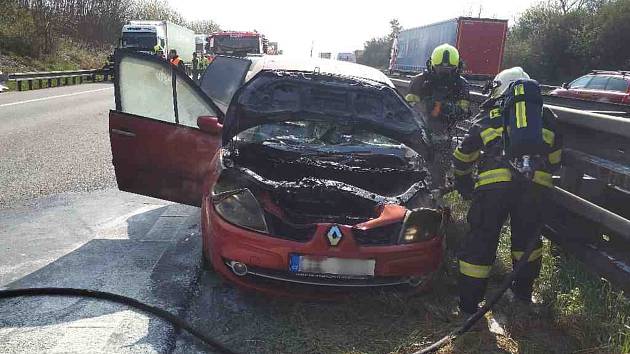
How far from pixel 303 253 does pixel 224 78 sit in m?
4.28

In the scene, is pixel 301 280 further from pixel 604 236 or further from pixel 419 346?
pixel 604 236

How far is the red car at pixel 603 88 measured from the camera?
1224cm

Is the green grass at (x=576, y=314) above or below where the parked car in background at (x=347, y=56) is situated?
below

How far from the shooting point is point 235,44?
2386cm

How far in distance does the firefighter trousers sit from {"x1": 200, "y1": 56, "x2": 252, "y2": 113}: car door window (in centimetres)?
376

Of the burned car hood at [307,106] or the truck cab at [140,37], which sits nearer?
the burned car hood at [307,106]

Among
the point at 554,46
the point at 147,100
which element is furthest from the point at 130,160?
the point at 554,46

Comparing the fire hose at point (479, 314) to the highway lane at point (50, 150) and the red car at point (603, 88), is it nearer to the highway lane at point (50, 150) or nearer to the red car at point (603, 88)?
the highway lane at point (50, 150)

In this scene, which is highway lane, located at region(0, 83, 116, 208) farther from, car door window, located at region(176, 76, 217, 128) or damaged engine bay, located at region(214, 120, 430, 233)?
damaged engine bay, located at region(214, 120, 430, 233)

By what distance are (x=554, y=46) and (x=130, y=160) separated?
98.7 ft

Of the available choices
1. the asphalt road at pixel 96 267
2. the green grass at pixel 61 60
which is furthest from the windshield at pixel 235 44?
the asphalt road at pixel 96 267

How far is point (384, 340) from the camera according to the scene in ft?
10.2

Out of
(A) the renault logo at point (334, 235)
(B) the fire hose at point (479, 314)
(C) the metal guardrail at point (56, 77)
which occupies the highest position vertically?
(A) the renault logo at point (334, 235)

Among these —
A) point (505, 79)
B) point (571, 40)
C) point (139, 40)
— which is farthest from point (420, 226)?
point (571, 40)
